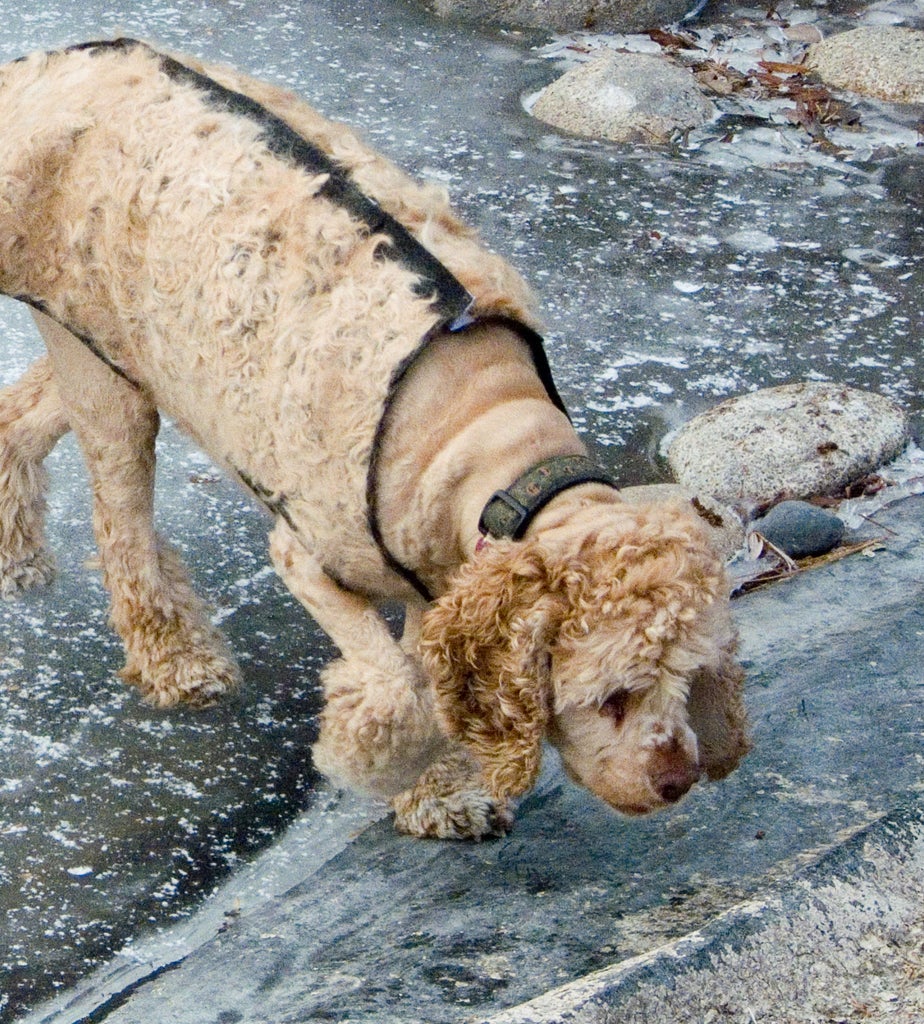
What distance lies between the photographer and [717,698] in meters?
2.42

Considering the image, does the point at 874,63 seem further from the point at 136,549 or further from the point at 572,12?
the point at 136,549

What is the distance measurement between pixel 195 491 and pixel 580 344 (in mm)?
1551

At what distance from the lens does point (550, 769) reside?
3.28 metres

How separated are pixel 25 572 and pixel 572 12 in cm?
529

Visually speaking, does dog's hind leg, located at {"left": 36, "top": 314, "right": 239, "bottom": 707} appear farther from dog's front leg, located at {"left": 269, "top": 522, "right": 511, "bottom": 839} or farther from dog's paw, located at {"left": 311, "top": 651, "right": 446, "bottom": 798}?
dog's paw, located at {"left": 311, "top": 651, "right": 446, "bottom": 798}

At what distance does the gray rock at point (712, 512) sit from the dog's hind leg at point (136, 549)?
4.18 ft

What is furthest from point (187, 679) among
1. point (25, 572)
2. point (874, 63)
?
point (874, 63)

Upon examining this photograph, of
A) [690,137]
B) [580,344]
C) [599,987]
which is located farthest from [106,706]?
[690,137]

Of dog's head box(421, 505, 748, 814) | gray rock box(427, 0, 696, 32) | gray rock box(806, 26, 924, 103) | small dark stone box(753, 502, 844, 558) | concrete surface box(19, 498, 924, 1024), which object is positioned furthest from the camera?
gray rock box(427, 0, 696, 32)

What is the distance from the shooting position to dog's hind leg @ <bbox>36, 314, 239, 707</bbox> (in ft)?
11.0

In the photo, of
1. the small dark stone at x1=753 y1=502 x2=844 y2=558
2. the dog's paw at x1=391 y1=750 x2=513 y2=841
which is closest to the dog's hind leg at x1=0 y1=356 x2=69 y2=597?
the dog's paw at x1=391 y1=750 x2=513 y2=841

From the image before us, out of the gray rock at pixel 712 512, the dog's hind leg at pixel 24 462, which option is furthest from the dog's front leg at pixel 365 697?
the gray rock at pixel 712 512

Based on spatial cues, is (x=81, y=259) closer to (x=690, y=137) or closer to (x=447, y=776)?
(x=447, y=776)

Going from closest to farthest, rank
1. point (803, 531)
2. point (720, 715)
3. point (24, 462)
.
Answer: point (720, 715), point (24, 462), point (803, 531)
